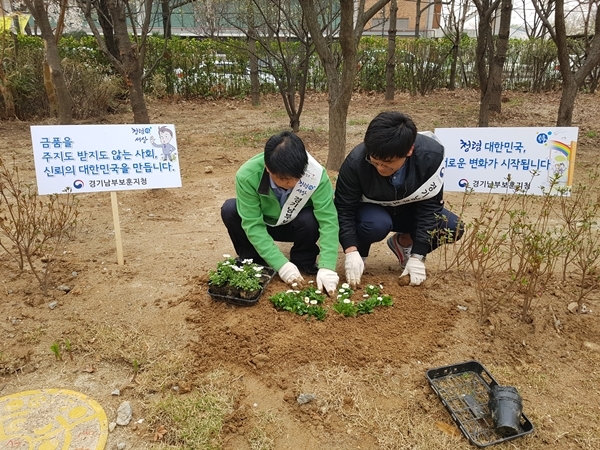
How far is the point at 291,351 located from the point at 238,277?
55 cm

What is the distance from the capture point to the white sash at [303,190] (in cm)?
263

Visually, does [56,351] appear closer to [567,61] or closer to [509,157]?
[509,157]

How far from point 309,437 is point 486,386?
32.5 inches

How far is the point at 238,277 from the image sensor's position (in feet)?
8.39

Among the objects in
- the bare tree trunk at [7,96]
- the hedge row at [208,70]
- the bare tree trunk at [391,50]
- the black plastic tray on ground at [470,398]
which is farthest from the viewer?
the bare tree trunk at [391,50]

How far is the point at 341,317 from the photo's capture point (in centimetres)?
245


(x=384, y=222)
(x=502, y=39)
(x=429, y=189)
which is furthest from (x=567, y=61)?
(x=384, y=222)

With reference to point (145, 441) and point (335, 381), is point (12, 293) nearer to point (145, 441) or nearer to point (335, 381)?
point (145, 441)

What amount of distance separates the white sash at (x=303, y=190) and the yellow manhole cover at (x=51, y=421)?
140 cm

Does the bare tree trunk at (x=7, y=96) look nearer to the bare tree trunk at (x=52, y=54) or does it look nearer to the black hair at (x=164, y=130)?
the bare tree trunk at (x=52, y=54)

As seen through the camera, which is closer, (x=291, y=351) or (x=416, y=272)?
(x=291, y=351)

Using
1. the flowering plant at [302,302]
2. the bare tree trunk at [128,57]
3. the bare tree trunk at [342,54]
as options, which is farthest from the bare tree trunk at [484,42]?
the flowering plant at [302,302]

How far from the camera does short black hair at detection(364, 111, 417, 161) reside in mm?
2297

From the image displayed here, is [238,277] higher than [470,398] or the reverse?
higher
